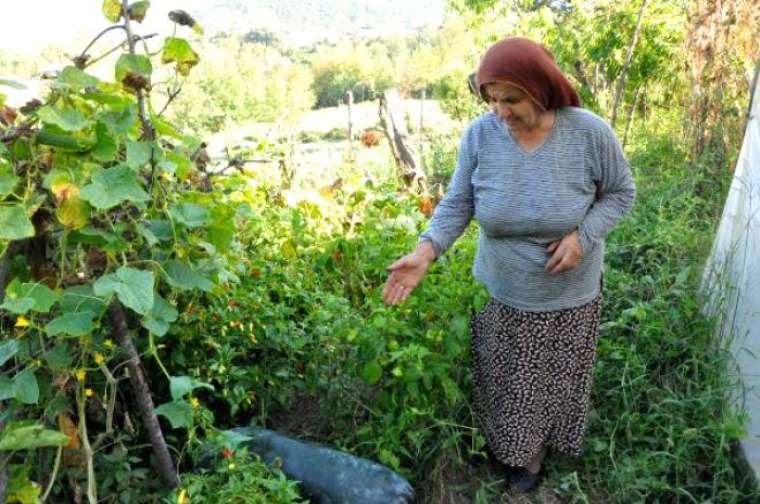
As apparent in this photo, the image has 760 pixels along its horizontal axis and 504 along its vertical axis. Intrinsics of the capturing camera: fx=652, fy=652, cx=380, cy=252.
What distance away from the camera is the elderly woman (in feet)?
6.16

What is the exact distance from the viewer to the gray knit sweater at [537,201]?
6.25 feet

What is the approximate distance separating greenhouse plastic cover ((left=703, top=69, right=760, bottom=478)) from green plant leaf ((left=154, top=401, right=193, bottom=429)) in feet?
6.02

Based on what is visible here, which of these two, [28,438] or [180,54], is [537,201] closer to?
[180,54]

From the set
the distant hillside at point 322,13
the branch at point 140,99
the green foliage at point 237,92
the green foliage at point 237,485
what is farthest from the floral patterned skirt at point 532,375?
the distant hillside at point 322,13

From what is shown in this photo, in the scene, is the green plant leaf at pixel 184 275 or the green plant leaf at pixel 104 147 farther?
the green plant leaf at pixel 184 275

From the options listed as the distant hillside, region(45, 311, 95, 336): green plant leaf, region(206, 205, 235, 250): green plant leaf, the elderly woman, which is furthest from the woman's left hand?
the distant hillside

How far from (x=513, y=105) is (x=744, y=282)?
1.26 metres

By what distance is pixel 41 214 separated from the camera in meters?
Result: 1.37

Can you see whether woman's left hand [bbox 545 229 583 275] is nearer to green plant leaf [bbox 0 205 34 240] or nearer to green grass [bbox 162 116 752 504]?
green grass [bbox 162 116 752 504]

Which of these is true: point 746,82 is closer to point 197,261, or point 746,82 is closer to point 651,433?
point 651,433

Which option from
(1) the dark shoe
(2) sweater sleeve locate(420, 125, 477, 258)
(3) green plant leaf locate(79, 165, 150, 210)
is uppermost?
(3) green plant leaf locate(79, 165, 150, 210)

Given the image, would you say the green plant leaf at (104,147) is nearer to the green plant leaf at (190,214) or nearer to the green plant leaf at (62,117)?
the green plant leaf at (62,117)

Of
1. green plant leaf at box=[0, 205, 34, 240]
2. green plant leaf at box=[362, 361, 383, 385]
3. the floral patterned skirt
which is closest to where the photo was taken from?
green plant leaf at box=[0, 205, 34, 240]

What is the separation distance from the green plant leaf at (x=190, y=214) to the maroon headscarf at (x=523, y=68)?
0.85 metres
